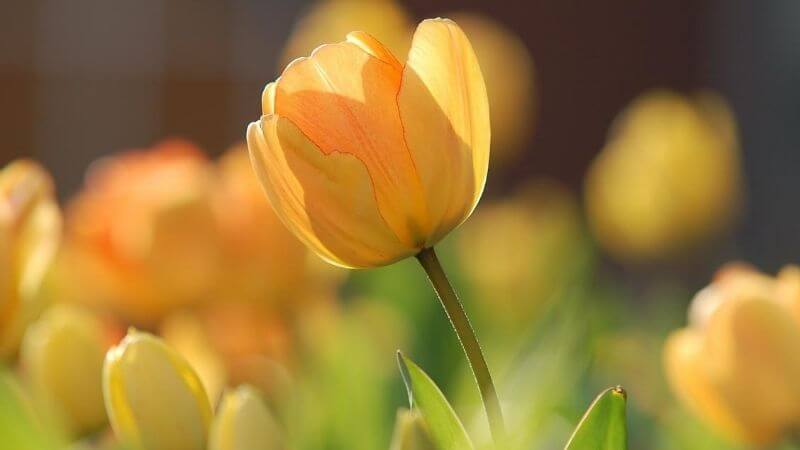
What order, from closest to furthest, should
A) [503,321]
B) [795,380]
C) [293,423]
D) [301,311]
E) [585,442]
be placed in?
[585,442] → [795,380] → [293,423] → [301,311] → [503,321]

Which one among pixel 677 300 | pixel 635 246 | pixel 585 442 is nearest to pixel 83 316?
pixel 585 442

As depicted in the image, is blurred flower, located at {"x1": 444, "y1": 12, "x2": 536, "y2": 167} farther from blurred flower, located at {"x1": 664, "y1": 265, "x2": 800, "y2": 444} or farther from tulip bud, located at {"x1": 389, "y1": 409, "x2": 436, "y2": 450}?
tulip bud, located at {"x1": 389, "y1": 409, "x2": 436, "y2": 450}

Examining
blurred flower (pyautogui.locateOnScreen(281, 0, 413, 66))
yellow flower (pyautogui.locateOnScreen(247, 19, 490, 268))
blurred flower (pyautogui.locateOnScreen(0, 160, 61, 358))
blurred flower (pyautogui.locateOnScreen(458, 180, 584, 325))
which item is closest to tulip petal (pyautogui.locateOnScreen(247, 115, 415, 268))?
yellow flower (pyautogui.locateOnScreen(247, 19, 490, 268))

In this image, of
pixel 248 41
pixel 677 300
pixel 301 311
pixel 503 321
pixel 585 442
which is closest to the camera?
pixel 585 442

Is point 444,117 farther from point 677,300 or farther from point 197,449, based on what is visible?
point 677,300

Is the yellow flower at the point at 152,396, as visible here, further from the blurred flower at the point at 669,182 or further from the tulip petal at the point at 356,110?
the blurred flower at the point at 669,182

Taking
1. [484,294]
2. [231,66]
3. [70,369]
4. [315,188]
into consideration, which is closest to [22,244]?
[70,369]

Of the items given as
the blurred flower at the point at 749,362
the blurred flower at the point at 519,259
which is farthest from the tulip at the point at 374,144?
the blurred flower at the point at 519,259
